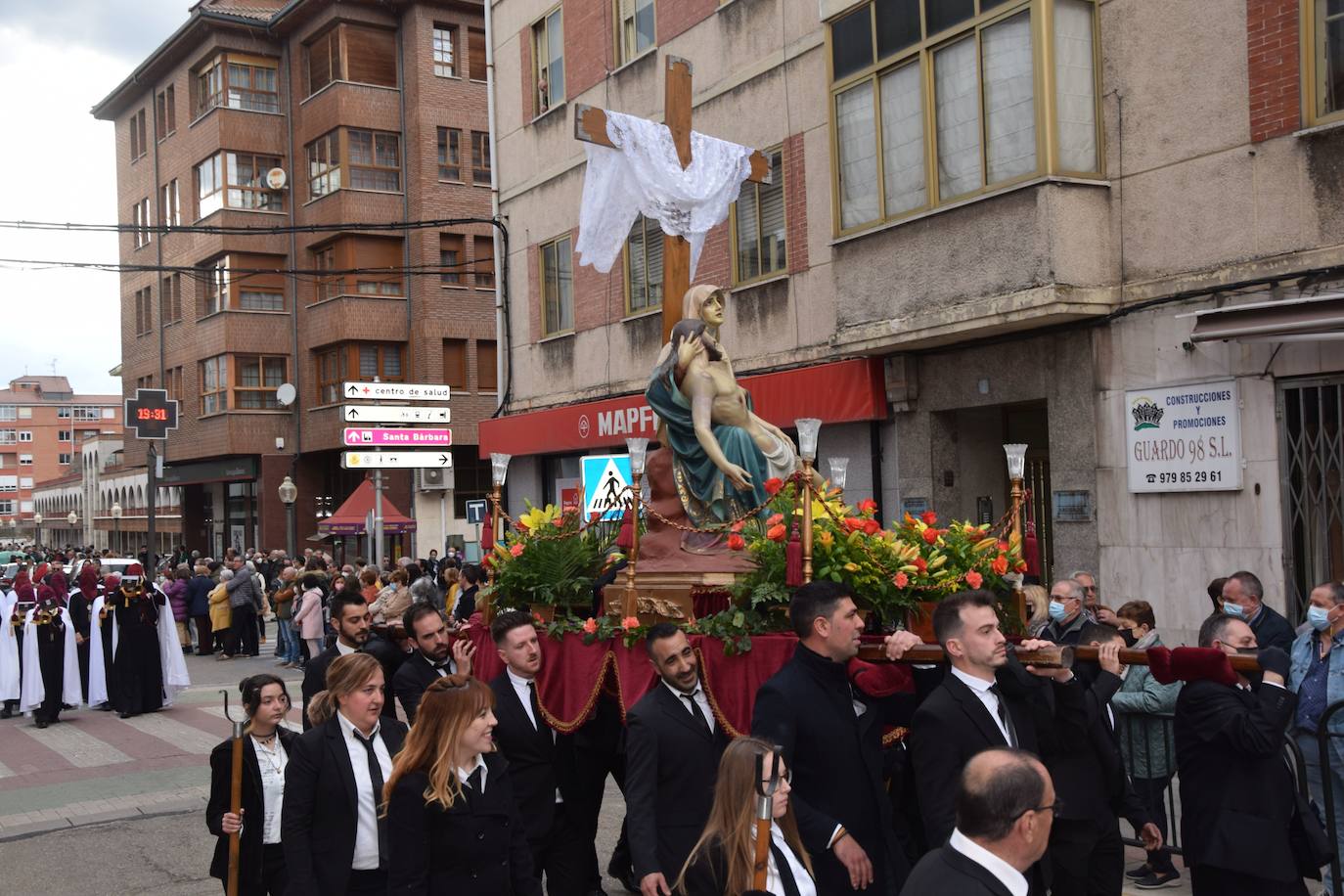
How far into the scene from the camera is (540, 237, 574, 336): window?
73.8ft

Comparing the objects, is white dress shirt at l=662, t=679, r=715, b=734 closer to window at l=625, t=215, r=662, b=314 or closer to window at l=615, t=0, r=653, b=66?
window at l=625, t=215, r=662, b=314

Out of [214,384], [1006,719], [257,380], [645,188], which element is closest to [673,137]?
[645,188]

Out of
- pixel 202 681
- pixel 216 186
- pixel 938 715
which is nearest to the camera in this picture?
pixel 938 715

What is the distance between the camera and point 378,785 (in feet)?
17.9

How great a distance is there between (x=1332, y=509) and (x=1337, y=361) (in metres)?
1.29

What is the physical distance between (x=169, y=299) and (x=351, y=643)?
39193 millimetres

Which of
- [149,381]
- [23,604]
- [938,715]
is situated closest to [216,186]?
[149,381]

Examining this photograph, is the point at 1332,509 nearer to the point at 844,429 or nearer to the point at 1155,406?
the point at 1155,406

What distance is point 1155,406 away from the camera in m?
12.8

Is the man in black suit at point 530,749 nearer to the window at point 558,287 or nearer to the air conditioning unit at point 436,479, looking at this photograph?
the window at point 558,287

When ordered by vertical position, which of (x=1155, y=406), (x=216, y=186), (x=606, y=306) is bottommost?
(x=1155, y=406)

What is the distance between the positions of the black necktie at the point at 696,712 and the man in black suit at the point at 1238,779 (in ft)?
6.56

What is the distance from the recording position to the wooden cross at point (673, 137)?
357 inches

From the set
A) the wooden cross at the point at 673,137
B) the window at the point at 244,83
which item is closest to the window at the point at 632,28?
the wooden cross at the point at 673,137
